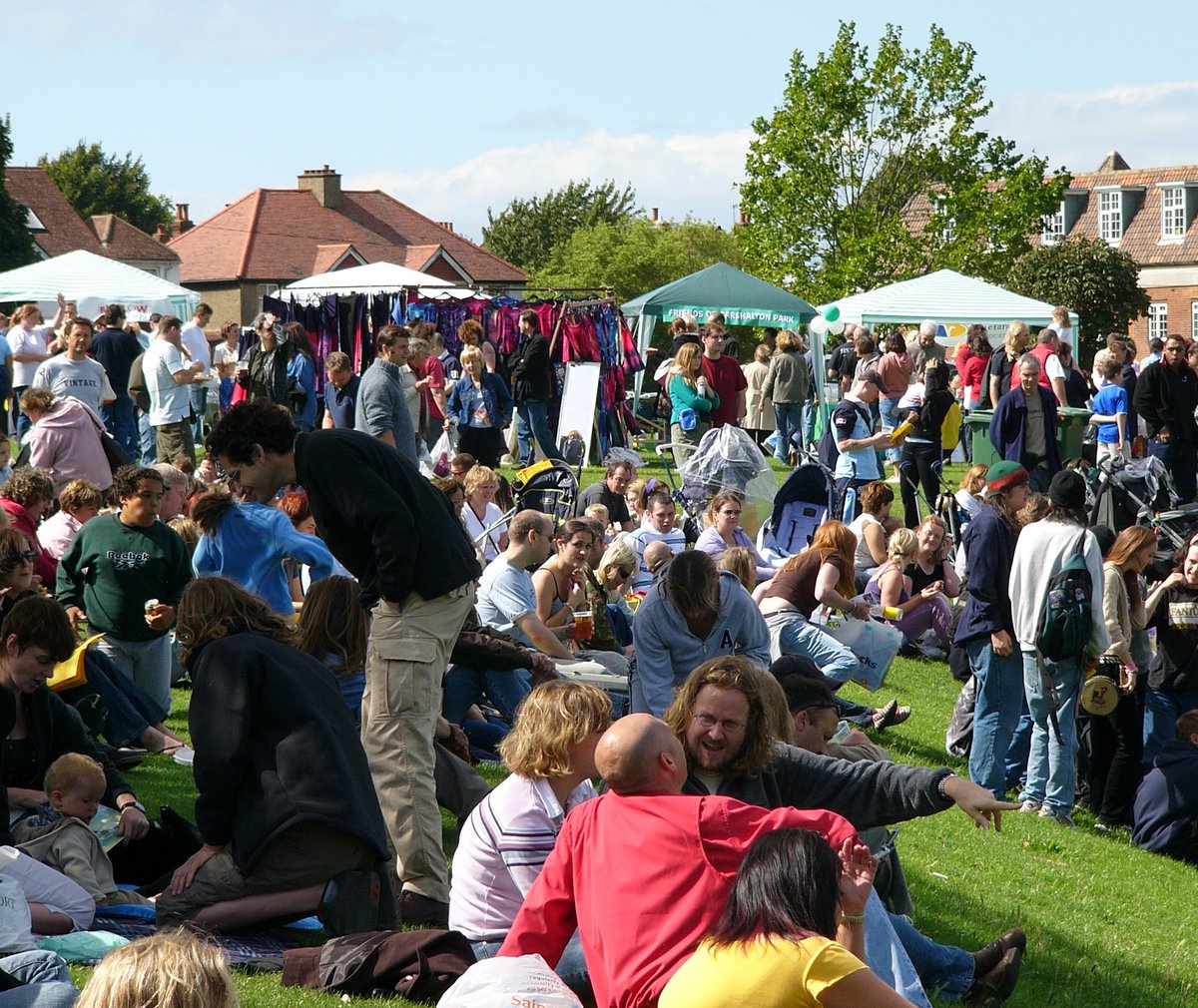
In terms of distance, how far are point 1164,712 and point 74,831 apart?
613 centimetres

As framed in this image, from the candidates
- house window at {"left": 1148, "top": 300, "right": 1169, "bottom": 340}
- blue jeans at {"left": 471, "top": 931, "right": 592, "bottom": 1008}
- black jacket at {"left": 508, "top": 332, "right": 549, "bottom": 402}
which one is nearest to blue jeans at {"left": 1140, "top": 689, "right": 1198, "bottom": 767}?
blue jeans at {"left": 471, "top": 931, "right": 592, "bottom": 1008}

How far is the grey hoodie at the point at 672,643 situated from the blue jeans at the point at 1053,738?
7.31 ft

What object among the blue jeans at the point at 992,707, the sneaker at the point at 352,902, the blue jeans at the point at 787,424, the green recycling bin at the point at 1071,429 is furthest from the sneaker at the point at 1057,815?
the blue jeans at the point at 787,424

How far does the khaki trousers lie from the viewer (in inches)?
228

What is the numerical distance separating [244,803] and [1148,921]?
4.61 metres

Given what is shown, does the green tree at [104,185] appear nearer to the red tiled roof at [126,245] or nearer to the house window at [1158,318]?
the red tiled roof at [126,245]

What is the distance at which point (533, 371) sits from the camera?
728 inches

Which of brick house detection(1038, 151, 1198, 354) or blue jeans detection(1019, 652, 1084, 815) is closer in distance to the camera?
blue jeans detection(1019, 652, 1084, 815)

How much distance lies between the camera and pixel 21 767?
6.24 meters

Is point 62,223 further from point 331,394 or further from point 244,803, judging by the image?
point 244,803

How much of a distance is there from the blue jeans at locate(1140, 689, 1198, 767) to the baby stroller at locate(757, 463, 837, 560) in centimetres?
453

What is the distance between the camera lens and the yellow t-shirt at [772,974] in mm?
3334

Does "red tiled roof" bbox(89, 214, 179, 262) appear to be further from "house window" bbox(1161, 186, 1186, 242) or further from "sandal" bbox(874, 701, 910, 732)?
"sandal" bbox(874, 701, 910, 732)

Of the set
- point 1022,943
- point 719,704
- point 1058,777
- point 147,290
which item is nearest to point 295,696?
point 719,704
